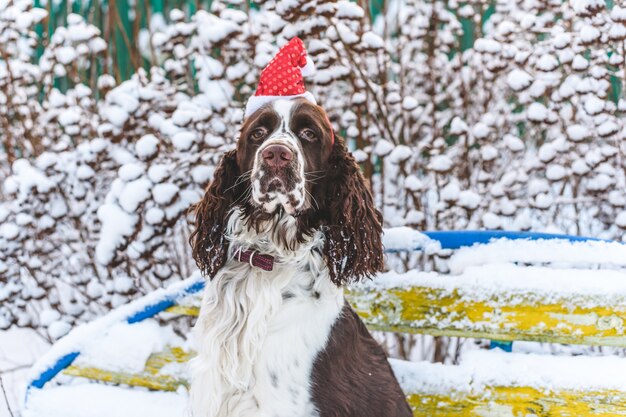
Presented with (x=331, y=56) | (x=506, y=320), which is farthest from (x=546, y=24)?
(x=506, y=320)

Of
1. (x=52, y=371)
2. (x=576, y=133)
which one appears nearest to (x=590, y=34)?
(x=576, y=133)

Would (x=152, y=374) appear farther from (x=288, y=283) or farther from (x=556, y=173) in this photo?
(x=556, y=173)

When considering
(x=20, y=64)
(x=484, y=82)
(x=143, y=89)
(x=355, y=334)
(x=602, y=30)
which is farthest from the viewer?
(x=20, y=64)

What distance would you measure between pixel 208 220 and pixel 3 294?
1997 mm

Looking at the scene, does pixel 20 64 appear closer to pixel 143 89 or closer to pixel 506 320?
pixel 143 89

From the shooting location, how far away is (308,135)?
7.34 ft

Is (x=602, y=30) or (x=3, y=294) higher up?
(x=602, y=30)

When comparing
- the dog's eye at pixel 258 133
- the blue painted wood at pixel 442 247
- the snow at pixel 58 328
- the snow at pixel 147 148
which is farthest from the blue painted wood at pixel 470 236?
the snow at pixel 58 328

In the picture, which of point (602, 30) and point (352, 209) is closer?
point (352, 209)

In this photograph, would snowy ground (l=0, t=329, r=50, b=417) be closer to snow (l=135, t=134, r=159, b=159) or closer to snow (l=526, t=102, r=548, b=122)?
snow (l=135, t=134, r=159, b=159)

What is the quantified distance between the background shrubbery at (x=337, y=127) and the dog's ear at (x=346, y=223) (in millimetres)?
858

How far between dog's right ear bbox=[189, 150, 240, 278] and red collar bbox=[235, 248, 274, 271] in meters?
0.08

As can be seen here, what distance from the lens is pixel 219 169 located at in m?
2.41

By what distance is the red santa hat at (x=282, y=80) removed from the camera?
2271 mm
